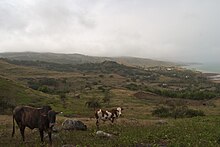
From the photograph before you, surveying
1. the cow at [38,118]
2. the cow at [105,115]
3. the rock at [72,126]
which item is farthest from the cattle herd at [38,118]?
the cow at [105,115]

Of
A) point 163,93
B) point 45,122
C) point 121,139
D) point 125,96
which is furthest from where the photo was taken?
point 163,93

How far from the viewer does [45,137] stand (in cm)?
2139

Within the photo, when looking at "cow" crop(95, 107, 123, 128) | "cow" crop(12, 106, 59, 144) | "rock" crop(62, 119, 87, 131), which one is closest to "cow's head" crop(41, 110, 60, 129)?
"cow" crop(12, 106, 59, 144)

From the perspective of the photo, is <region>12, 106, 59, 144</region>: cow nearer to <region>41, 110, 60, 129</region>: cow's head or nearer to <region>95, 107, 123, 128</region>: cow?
<region>41, 110, 60, 129</region>: cow's head

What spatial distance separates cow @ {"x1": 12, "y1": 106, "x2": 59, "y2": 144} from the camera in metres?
18.9

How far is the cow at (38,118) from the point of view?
18906mm

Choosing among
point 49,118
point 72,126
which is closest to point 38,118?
point 49,118

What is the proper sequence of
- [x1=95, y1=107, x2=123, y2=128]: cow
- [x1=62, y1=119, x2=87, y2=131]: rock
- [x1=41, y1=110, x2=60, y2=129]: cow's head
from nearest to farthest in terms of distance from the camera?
1. [x1=41, y1=110, x2=60, y2=129]: cow's head
2. [x1=62, y1=119, x2=87, y2=131]: rock
3. [x1=95, y1=107, x2=123, y2=128]: cow

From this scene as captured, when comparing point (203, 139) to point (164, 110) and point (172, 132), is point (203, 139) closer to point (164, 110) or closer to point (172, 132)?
point (172, 132)

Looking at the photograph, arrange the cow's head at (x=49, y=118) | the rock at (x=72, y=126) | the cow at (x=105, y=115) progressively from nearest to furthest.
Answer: the cow's head at (x=49, y=118), the rock at (x=72, y=126), the cow at (x=105, y=115)

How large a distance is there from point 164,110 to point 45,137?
3743 cm

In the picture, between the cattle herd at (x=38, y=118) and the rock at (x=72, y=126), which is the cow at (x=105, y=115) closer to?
the rock at (x=72, y=126)

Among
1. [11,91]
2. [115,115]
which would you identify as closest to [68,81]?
[11,91]

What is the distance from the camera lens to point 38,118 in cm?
1983
